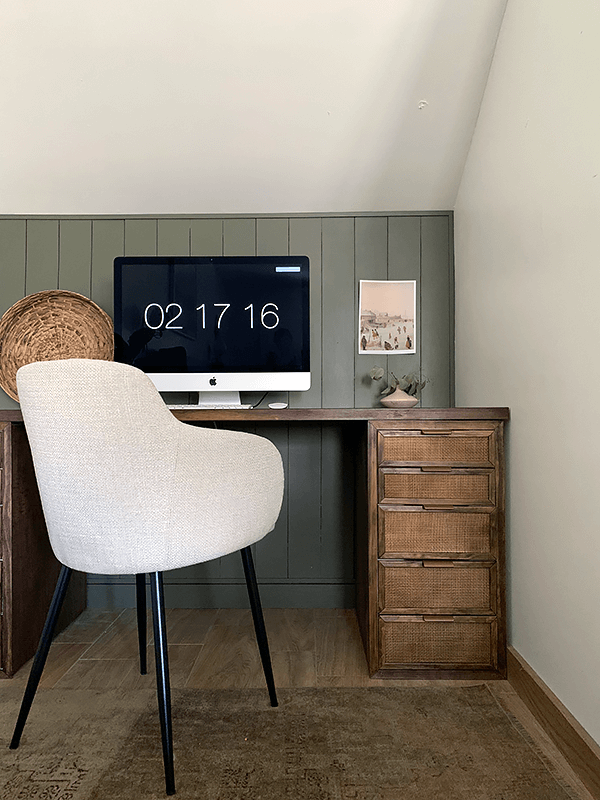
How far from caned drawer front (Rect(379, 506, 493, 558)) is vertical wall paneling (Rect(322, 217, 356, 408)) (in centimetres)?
79

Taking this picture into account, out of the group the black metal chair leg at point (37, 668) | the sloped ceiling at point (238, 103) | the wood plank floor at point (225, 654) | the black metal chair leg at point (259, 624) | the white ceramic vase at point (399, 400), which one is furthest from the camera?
the white ceramic vase at point (399, 400)

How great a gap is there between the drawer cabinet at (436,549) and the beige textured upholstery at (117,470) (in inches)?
25.8

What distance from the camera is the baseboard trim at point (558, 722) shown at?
1183 millimetres

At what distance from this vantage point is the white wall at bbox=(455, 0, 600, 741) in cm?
124

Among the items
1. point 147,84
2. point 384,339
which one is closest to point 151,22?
point 147,84

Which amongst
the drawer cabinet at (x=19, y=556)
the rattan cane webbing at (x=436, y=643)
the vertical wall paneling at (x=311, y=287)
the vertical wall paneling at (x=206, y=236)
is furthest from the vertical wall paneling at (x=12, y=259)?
the rattan cane webbing at (x=436, y=643)

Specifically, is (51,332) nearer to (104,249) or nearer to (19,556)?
(104,249)

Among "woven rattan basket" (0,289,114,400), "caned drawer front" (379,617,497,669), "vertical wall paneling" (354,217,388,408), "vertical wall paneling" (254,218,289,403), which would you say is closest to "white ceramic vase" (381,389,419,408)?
"vertical wall paneling" (354,217,388,408)

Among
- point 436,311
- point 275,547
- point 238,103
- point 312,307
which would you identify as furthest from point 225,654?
point 238,103

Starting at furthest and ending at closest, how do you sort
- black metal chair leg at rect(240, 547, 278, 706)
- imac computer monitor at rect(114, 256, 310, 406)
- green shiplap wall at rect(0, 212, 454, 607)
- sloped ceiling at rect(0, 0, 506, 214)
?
green shiplap wall at rect(0, 212, 454, 607) → imac computer monitor at rect(114, 256, 310, 406) → sloped ceiling at rect(0, 0, 506, 214) → black metal chair leg at rect(240, 547, 278, 706)

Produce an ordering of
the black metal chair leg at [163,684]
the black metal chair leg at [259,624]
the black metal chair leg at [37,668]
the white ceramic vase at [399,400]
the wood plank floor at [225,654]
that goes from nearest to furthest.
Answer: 1. the black metal chair leg at [163,684]
2. the black metal chair leg at [37,668]
3. the black metal chair leg at [259,624]
4. the wood plank floor at [225,654]
5. the white ceramic vase at [399,400]

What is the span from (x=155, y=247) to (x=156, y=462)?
59.7 inches

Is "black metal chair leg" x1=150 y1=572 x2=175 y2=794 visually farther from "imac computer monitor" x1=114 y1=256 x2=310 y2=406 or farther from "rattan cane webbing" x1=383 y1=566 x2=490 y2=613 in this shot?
"imac computer monitor" x1=114 y1=256 x2=310 y2=406

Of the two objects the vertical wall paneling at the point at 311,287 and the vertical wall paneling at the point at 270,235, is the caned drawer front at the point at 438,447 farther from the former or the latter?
the vertical wall paneling at the point at 270,235
